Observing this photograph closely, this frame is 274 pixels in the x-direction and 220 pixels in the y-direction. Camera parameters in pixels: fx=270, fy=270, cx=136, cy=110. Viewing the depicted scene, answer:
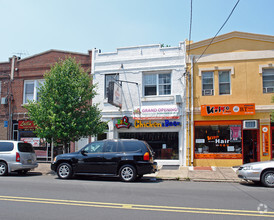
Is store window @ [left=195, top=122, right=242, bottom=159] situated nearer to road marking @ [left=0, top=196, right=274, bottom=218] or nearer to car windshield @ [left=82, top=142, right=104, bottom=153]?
car windshield @ [left=82, top=142, right=104, bottom=153]

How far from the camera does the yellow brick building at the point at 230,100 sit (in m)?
14.7

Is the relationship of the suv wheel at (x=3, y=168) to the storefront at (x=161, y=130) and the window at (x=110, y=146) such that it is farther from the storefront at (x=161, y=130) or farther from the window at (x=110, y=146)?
the storefront at (x=161, y=130)

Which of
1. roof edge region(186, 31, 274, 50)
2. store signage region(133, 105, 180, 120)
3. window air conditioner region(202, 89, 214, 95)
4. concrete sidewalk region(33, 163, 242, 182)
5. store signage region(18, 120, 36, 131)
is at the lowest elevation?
concrete sidewalk region(33, 163, 242, 182)

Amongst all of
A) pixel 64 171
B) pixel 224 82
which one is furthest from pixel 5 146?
pixel 224 82

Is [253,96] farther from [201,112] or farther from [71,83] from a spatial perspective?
[71,83]

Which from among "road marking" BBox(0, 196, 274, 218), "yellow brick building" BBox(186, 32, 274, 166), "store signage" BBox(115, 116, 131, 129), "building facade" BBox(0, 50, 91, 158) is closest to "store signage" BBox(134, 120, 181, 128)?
"store signage" BBox(115, 116, 131, 129)

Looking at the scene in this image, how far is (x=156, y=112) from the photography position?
1583 cm

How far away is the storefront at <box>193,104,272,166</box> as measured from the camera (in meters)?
14.6

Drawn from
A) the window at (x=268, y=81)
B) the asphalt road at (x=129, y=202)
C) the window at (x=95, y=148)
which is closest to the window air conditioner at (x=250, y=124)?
the window at (x=268, y=81)

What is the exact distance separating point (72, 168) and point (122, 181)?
228 cm

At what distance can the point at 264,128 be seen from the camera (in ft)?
47.8

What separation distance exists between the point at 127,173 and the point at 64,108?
5064mm

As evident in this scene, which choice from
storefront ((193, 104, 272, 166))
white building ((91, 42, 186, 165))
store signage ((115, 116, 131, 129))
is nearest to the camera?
storefront ((193, 104, 272, 166))

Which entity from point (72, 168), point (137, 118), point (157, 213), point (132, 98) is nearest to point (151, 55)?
point (132, 98)
